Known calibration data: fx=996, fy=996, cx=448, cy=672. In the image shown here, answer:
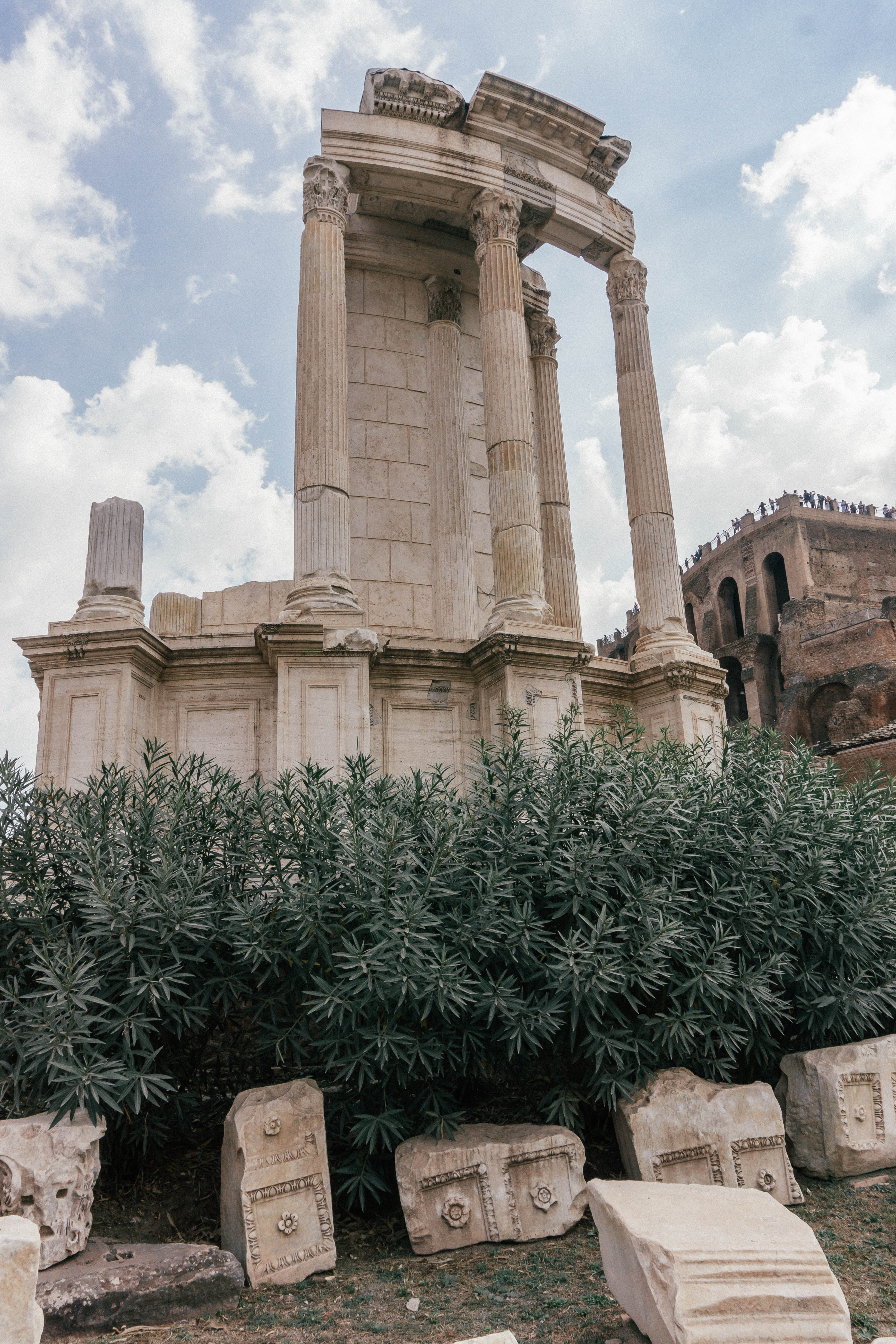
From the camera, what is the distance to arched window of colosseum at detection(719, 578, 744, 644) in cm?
5700

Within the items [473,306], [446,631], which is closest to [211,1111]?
[446,631]

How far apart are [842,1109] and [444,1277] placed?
8.98ft

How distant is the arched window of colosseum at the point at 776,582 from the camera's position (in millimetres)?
54844

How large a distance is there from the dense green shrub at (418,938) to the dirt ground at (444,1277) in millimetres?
351

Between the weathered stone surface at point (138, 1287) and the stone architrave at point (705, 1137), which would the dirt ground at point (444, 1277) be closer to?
the weathered stone surface at point (138, 1287)

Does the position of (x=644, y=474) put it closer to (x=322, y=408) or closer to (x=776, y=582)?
(x=322, y=408)

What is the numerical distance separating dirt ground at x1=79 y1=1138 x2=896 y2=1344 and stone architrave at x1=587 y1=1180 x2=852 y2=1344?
0.49 metres

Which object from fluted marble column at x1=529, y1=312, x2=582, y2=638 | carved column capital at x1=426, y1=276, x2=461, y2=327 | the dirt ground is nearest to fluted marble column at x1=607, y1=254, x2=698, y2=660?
fluted marble column at x1=529, y1=312, x2=582, y2=638

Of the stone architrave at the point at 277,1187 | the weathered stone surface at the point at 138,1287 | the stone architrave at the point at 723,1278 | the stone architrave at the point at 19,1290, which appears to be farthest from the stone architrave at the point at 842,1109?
the stone architrave at the point at 19,1290

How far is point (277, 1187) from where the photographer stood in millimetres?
5168

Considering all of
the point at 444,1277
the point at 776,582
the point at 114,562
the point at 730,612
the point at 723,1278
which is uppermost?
the point at 776,582

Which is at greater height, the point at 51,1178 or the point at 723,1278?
the point at 51,1178

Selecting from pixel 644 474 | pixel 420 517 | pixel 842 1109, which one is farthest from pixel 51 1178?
pixel 644 474

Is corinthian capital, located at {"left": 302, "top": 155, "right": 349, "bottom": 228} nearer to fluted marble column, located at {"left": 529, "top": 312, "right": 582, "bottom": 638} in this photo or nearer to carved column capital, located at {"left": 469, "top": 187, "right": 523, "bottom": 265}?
carved column capital, located at {"left": 469, "top": 187, "right": 523, "bottom": 265}
